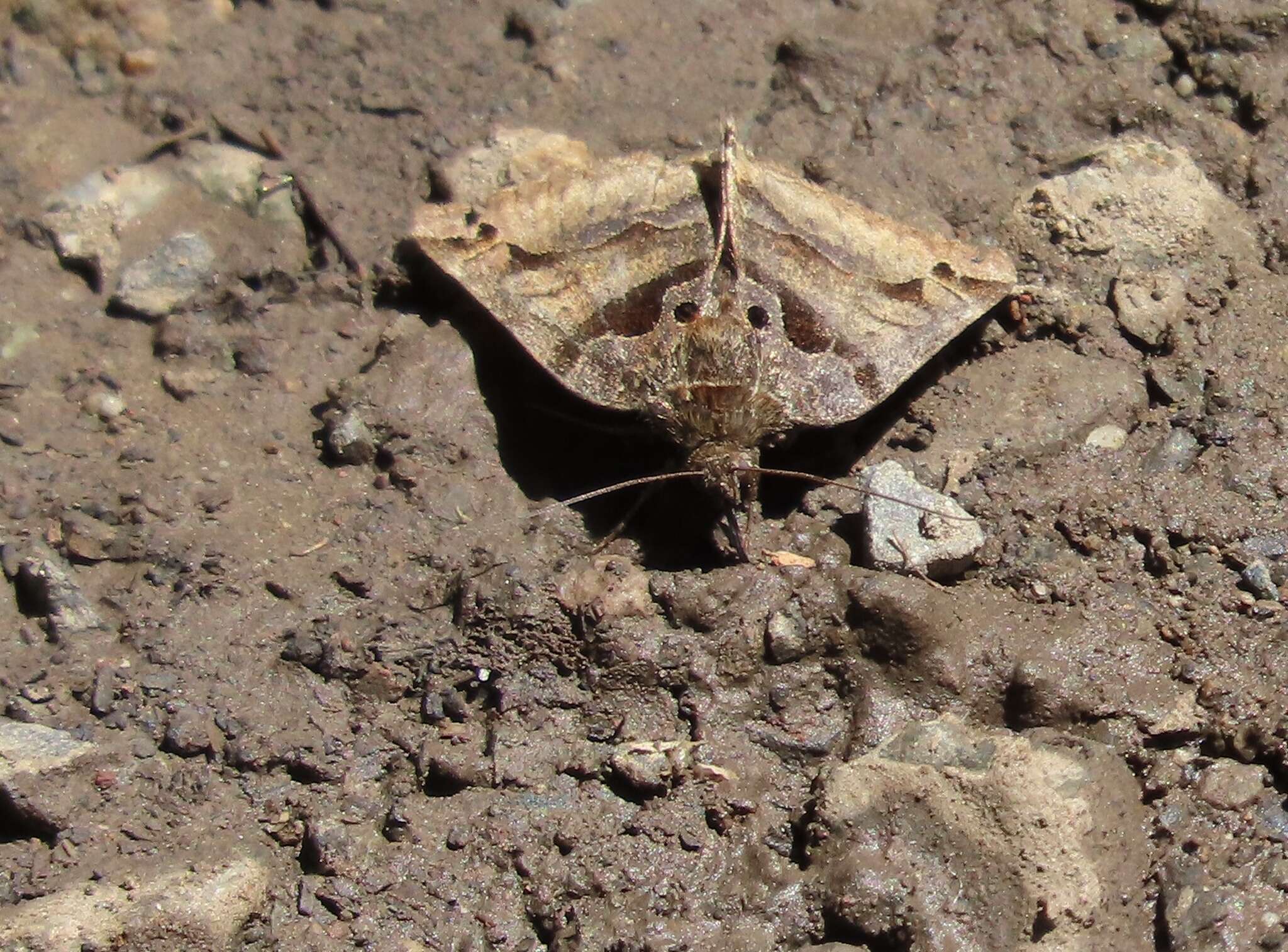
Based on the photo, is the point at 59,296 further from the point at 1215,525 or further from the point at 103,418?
the point at 1215,525

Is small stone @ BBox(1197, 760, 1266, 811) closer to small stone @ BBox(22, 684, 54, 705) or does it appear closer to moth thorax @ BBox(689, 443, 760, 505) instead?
moth thorax @ BBox(689, 443, 760, 505)

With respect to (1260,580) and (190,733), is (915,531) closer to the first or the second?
(1260,580)

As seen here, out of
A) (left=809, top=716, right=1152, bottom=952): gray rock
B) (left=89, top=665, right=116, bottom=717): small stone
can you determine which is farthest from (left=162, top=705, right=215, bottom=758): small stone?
(left=809, top=716, right=1152, bottom=952): gray rock

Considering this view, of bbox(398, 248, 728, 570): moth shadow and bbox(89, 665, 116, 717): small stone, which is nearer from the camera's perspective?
bbox(89, 665, 116, 717): small stone

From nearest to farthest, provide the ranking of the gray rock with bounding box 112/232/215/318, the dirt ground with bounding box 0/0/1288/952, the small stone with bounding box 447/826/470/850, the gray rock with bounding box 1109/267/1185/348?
the dirt ground with bounding box 0/0/1288/952 → the small stone with bounding box 447/826/470/850 → the gray rock with bounding box 1109/267/1185/348 → the gray rock with bounding box 112/232/215/318

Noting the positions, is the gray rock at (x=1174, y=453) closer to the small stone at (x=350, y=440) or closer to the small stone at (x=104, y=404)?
the small stone at (x=350, y=440)

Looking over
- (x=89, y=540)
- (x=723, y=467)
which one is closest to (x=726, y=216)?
(x=723, y=467)

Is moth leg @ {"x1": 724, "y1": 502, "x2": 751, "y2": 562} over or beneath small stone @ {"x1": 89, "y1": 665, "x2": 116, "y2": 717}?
over
